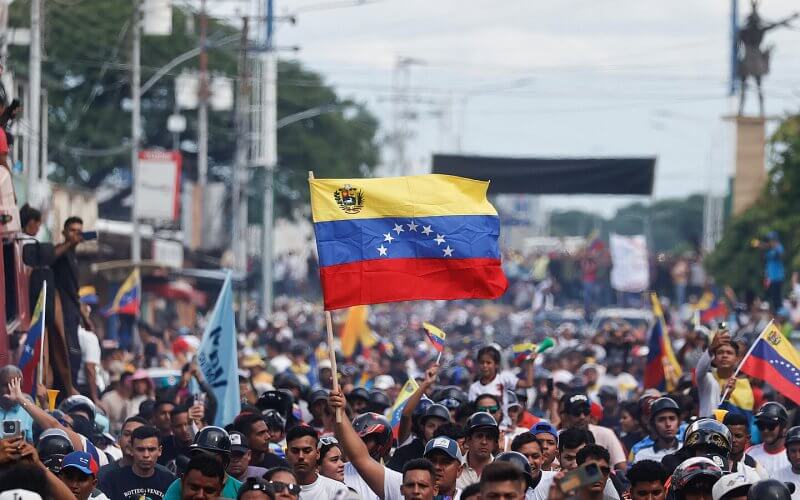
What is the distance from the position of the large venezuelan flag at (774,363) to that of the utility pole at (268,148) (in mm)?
26341

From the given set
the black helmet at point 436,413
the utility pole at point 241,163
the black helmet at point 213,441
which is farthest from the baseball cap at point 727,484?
the utility pole at point 241,163

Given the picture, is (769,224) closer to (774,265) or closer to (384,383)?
(774,265)

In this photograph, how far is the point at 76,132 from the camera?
63000mm

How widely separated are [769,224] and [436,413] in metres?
26.4

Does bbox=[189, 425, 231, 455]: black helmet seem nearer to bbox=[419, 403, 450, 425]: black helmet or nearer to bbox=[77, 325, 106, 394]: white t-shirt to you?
bbox=[419, 403, 450, 425]: black helmet

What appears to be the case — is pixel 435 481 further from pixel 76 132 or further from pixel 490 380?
pixel 76 132

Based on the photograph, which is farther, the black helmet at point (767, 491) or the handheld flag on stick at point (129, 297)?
the handheld flag on stick at point (129, 297)

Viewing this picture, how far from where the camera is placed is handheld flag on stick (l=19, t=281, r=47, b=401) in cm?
1256

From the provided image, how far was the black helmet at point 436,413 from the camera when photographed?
476 inches

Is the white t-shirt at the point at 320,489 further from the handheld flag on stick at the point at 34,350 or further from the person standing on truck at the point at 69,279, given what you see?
the person standing on truck at the point at 69,279

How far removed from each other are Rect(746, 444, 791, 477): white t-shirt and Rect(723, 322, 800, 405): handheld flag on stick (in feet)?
5.28

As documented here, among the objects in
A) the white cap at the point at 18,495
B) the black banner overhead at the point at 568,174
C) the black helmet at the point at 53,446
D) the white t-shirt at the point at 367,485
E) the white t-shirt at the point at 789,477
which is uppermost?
the black banner overhead at the point at 568,174

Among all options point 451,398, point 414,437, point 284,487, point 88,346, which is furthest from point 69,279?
point 284,487

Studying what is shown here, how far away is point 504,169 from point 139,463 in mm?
18331
